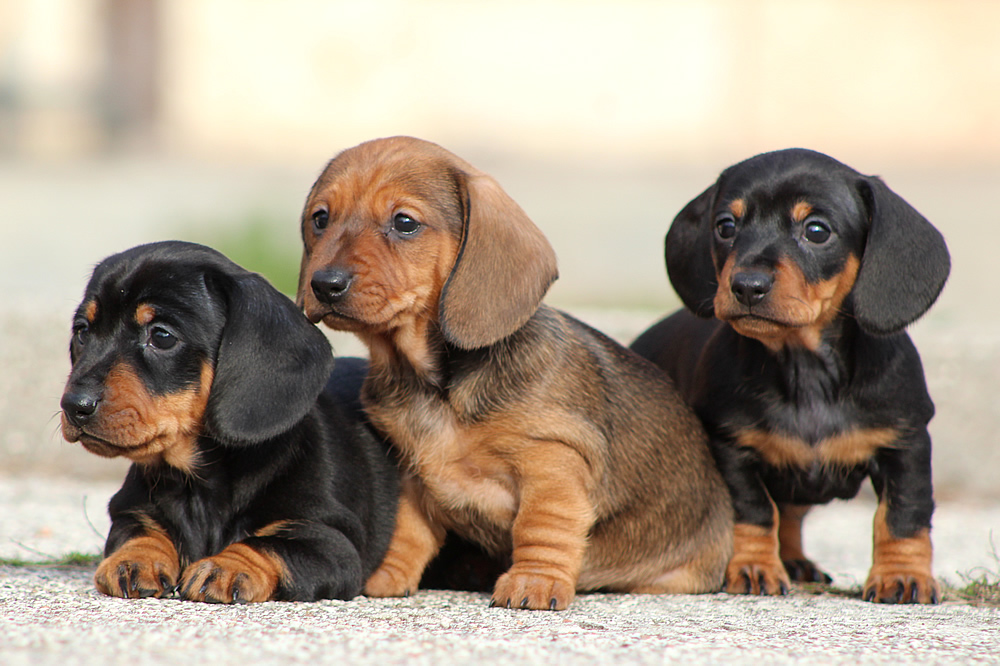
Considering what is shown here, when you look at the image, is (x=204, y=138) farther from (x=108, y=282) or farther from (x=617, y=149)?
(x=108, y=282)

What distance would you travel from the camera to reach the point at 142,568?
3.93 m

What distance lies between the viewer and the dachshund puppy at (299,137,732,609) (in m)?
4.28

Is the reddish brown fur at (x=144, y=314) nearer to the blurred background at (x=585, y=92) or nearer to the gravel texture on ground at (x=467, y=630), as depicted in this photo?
the gravel texture on ground at (x=467, y=630)

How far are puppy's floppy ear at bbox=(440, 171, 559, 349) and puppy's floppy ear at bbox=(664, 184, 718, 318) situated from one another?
0.97 meters

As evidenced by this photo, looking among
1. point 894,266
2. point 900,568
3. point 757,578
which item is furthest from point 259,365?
point 900,568

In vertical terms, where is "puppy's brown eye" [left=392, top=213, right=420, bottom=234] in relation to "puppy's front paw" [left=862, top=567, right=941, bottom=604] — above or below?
above

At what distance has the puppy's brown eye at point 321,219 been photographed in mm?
4508

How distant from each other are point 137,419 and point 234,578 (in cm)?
58

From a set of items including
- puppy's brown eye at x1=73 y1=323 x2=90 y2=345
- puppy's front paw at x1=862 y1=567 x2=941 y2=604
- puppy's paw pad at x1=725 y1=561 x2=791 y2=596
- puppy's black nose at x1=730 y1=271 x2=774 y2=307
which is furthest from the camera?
puppy's paw pad at x1=725 y1=561 x2=791 y2=596

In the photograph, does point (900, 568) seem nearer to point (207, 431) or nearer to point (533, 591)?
point (533, 591)

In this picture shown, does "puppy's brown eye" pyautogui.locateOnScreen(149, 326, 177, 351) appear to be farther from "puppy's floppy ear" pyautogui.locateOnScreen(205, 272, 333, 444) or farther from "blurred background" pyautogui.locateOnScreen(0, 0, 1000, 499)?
"blurred background" pyautogui.locateOnScreen(0, 0, 1000, 499)

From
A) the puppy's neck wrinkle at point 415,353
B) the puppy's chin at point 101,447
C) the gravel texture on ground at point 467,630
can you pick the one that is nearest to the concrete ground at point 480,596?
the gravel texture on ground at point 467,630

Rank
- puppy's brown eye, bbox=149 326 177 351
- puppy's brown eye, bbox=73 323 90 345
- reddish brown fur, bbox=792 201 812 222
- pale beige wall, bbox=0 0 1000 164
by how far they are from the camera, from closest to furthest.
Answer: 1. puppy's brown eye, bbox=149 326 177 351
2. puppy's brown eye, bbox=73 323 90 345
3. reddish brown fur, bbox=792 201 812 222
4. pale beige wall, bbox=0 0 1000 164

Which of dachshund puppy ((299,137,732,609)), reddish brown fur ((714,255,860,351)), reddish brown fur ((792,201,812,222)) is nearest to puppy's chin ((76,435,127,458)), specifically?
dachshund puppy ((299,137,732,609))
